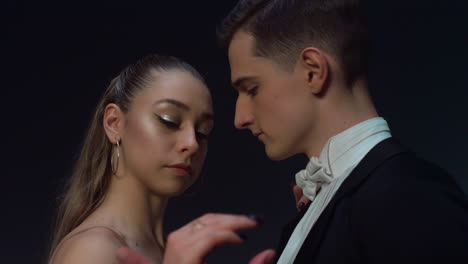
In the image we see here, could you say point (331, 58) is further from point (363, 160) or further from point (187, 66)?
point (187, 66)

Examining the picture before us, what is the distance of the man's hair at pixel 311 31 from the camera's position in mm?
1419

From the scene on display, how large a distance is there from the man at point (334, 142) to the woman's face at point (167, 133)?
0.31 metres

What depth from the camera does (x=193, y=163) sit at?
1.82 metres

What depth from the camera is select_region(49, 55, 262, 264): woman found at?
1785 mm

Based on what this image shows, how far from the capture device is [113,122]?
1.94 m

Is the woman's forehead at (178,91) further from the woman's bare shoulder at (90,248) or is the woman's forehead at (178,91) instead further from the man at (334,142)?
the woman's bare shoulder at (90,248)

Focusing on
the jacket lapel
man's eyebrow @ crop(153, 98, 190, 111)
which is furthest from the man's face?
man's eyebrow @ crop(153, 98, 190, 111)

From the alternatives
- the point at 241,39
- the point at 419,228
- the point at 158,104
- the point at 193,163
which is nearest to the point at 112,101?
the point at 158,104

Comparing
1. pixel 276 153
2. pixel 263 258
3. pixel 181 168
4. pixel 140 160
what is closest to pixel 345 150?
pixel 276 153

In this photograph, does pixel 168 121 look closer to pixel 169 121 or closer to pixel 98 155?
pixel 169 121

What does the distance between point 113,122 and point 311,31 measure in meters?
0.82

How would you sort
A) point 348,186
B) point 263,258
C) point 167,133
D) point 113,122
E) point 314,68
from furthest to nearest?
point 113,122, point 167,133, point 314,68, point 348,186, point 263,258

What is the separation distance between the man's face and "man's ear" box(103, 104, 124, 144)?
584 millimetres

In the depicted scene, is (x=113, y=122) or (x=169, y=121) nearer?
(x=169, y=121)
